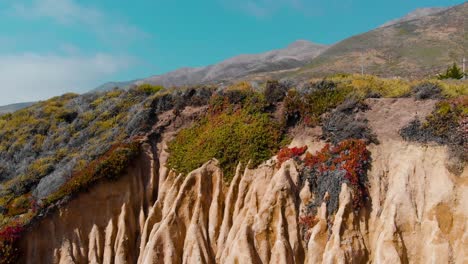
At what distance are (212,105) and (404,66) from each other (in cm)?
6572

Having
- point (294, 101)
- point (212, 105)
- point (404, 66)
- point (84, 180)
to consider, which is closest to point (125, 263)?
point (84, 180)

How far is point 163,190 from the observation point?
2706 cm

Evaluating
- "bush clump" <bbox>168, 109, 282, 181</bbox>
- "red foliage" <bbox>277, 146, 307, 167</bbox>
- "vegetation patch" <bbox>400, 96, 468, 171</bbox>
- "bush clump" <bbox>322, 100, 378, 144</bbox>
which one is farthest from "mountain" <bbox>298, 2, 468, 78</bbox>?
"red foliage" <bbox>277, 146, 307, 167</bbox>

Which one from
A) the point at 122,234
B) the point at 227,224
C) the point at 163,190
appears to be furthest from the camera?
the point at 163,190

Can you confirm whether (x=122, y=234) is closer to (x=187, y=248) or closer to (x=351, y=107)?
(x=187, y=248)

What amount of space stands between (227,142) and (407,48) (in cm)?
8966

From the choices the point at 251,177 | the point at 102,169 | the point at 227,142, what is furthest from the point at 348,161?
the point at 102,169

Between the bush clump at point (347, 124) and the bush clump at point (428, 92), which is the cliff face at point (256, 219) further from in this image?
the bush clump at point (428, 92)

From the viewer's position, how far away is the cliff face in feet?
59.6

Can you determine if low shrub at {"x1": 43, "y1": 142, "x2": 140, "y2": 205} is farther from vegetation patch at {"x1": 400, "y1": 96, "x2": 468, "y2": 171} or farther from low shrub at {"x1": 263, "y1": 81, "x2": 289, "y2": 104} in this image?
vegetation patch at {"x1": 400, "y1": 96, "x2": 468, "y2": 171}

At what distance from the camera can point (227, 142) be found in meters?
26.5

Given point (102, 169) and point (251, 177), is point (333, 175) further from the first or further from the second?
point (102, 169)

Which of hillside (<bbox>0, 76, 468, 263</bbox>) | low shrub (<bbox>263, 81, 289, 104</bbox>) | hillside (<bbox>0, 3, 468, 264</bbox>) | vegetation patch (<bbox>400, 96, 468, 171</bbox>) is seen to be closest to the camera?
hillside (<bbox>0, 3, 468, 264</bbox>)

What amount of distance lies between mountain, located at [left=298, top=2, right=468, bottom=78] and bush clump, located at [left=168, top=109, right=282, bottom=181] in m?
54.2
